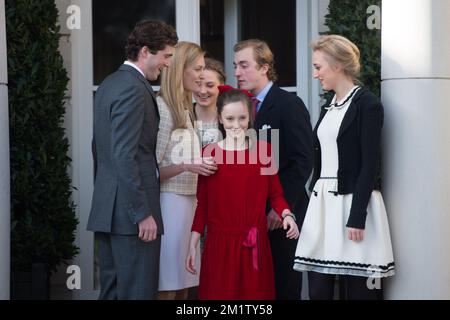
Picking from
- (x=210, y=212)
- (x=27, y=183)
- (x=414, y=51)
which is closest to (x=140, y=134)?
(x=210, y=212)

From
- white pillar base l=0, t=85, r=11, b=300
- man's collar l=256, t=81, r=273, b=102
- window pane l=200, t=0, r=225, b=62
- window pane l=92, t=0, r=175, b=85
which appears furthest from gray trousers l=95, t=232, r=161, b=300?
window pane l=200, t=0, r=225, b=62

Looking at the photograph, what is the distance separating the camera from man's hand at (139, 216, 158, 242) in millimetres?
4258

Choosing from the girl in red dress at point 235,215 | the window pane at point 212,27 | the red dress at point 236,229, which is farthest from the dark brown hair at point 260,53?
the window pane at point 212,27

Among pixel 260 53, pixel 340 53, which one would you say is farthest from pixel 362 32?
pixel 340 53

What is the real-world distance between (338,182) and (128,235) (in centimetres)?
106

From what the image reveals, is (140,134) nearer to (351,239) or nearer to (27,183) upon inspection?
(351,239)

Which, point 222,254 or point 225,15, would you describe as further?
point 225,15

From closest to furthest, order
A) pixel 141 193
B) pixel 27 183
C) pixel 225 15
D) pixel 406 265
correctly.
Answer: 1. pixel 141 193
2. pixel 406 265
3. pixel 27 183
4. pixel 225 15

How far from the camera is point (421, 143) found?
4.49 meters

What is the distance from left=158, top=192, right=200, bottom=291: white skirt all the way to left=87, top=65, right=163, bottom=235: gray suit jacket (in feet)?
1.23

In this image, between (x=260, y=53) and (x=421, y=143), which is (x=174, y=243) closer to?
(x=260, y=53)

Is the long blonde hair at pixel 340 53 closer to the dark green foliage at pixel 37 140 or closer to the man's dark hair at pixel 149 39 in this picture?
the man's dark hair at pixel 149 39

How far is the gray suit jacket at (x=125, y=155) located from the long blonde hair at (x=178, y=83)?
355 millimetres

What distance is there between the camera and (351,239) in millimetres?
4379
